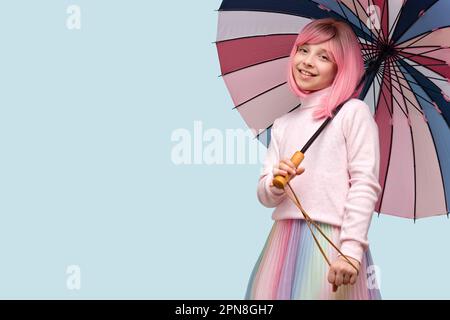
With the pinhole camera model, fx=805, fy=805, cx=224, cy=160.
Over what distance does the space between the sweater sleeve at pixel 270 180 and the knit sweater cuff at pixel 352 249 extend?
0.40m

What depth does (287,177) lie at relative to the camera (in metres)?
3.54

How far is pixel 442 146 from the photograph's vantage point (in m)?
4.18

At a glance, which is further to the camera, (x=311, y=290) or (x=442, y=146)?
(x=442, y=146)

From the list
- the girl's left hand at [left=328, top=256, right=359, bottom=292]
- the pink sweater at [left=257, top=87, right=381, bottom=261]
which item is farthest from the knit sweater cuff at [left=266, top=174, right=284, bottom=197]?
the girl's left hand at [left=328, top=256, right=359, bottom=292]

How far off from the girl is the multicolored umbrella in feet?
0.68

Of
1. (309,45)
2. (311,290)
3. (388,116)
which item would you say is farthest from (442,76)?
(311,290)

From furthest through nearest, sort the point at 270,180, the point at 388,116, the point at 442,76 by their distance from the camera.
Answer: the point at 388,116 < the point at 442,76 < the point at 270,180

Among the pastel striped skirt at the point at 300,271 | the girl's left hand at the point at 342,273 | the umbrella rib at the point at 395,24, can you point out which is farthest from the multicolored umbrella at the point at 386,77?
the girl's left hand at the point at 342,273

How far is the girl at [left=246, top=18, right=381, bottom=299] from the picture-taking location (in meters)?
3.49

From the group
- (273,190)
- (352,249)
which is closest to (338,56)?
(273,190)

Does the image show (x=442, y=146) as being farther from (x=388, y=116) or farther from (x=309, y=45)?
(x=309, y=45)

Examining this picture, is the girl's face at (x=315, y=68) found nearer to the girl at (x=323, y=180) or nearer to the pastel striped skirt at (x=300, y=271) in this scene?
the girl at (x=323, y=180)

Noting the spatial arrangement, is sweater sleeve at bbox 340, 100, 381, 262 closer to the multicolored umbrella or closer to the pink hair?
the pink hair
